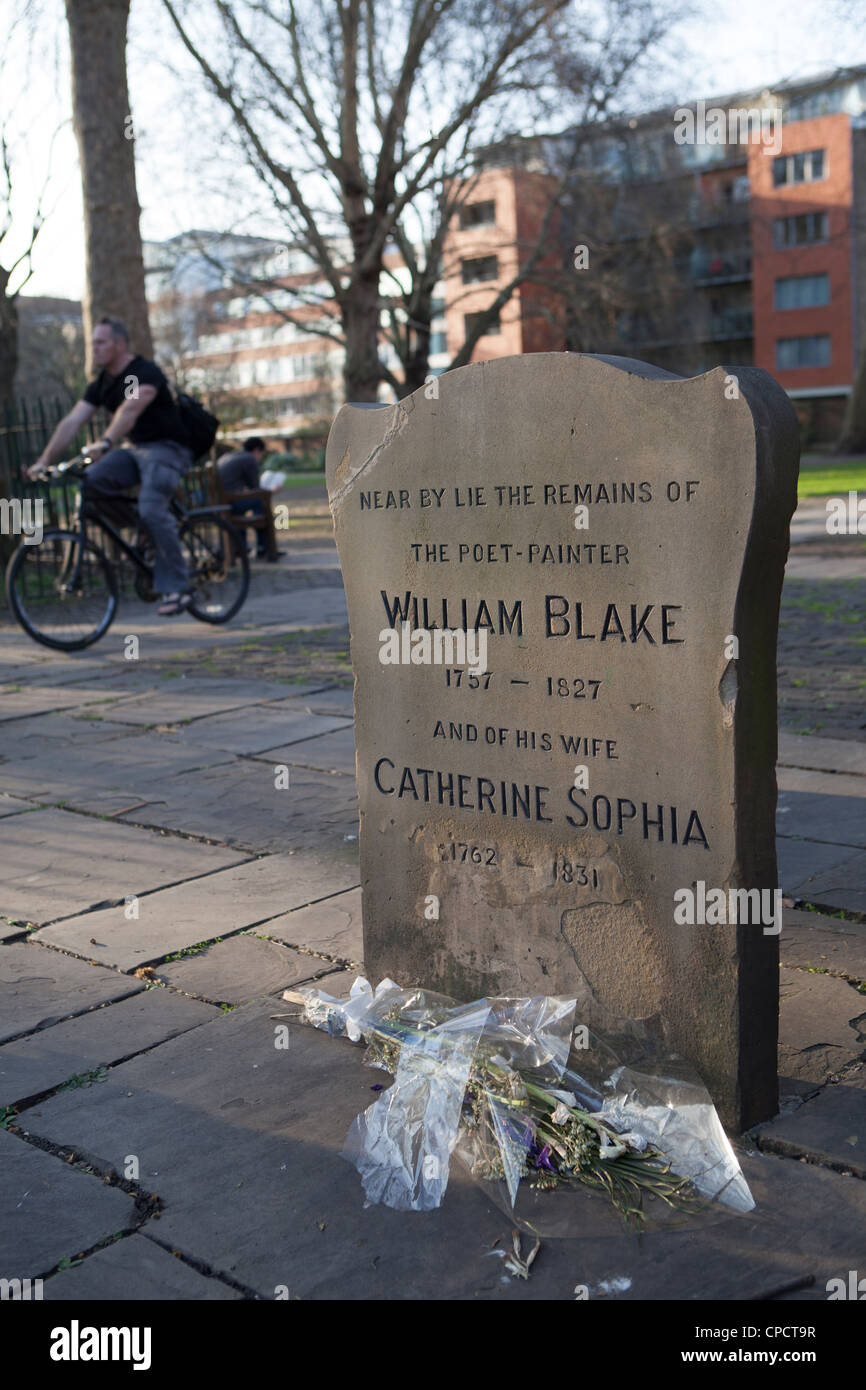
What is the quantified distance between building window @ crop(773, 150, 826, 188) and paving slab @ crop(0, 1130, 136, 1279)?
182 ft

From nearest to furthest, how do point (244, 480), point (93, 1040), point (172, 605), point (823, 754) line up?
1. point (93, 1040)
2. point (823, 754)
3. point (172, 605)
4. point (244, 480)

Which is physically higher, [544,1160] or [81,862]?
[81,862]

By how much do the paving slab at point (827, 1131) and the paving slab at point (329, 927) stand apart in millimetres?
1290

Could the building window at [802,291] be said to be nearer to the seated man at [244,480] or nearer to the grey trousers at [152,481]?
the seated man at [244,480]

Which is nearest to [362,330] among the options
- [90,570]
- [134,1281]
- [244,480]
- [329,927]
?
[244,480]

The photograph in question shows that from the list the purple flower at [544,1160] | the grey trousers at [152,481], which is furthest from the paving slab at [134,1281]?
the grey trousers at [152,481]

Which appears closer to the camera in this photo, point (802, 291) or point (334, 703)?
point (334, 703)

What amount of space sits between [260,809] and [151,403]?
15.7ft

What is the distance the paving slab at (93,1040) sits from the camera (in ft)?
9.57

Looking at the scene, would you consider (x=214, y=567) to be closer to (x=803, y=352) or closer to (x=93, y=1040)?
(x=93, y=1040)

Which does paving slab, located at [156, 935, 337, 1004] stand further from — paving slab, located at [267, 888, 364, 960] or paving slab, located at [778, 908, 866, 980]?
paving slab, located at [778, 908, 866, 980]

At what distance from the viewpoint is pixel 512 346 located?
55.8 m

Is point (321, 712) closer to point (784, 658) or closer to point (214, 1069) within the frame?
point (784, 658)

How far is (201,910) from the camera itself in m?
3.93
